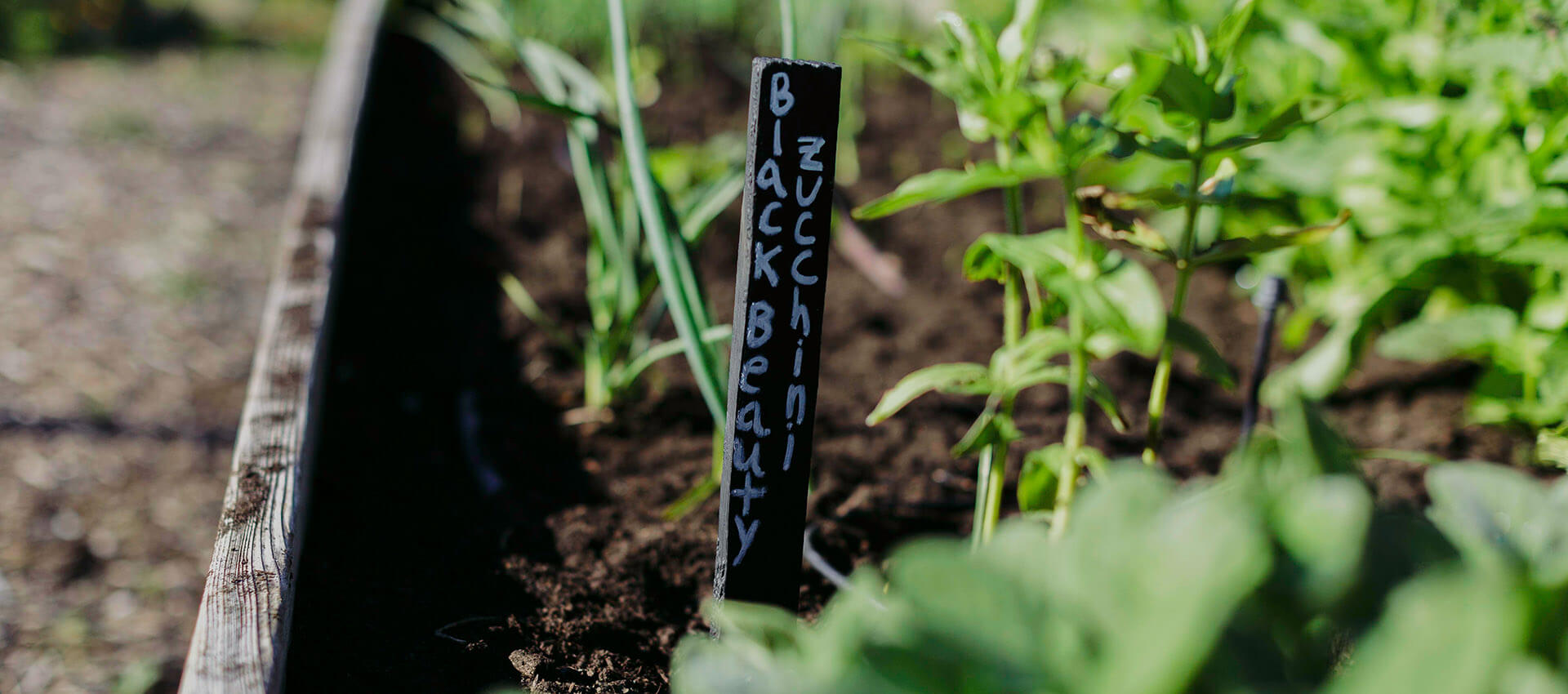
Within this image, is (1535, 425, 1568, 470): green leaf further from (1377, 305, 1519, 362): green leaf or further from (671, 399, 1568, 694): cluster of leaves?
(671, 399, 1568, 694): cluster of leaves

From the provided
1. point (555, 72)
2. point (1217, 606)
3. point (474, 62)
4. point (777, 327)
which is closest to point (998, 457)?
point (777, 327)

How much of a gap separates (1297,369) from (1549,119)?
1.54 feet

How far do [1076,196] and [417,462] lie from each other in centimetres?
94

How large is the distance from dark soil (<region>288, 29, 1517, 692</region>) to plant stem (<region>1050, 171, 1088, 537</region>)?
0.77 ft

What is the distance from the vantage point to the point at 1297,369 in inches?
57.4

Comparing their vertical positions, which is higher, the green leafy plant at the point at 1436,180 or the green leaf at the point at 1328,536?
the green leafy plant at the point at 1436,180

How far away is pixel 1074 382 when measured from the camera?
988mm

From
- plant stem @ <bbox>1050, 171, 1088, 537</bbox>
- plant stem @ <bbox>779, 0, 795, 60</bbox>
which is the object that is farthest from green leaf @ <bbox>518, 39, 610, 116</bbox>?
plant stem @ <bbox>1050, 171, 1088, 537</bbox>

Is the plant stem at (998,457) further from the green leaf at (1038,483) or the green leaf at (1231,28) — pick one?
the green leaf at (1231,28)

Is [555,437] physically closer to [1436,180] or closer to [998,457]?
[998,457]

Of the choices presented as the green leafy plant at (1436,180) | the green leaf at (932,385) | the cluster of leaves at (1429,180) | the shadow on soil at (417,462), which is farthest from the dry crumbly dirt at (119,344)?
the green leafy plant at (1436,180)

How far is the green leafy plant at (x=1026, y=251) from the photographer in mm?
894

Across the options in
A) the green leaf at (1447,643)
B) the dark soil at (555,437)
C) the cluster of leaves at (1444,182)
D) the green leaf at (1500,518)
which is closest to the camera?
the green leaf at (1447,643)

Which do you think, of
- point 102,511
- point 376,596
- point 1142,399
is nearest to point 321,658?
point 376,596
